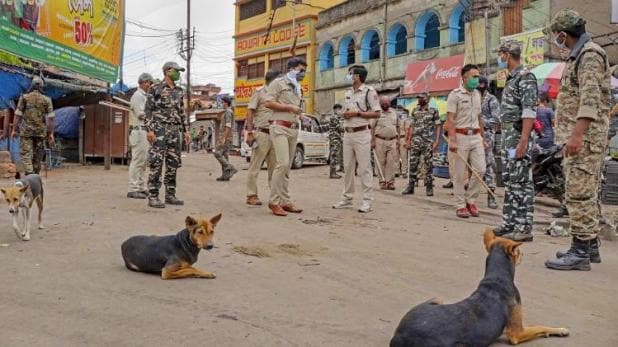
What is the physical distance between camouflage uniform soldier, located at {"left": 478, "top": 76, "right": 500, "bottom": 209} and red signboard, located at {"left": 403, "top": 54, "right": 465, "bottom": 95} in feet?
38.3

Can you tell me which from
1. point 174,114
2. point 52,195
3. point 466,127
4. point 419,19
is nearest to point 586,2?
point 419,19

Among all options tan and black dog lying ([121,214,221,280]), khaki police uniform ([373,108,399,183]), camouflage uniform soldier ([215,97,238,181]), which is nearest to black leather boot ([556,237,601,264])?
tan and black dog lying ([121,214,221,280])

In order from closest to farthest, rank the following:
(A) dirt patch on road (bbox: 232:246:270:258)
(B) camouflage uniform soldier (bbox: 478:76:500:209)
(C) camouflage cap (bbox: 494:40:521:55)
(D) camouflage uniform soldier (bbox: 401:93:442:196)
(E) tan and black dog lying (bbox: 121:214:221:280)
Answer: (E) tan and black dog lying (bbox: 121:214:221:280) < (A) dirt patch on road (bbox: 232:246:270:258) < (C) camouflage cap (bbox: 494:40:521:55) < (B) camouflage uniform soldier (bbox: 478:76:500:209) < (D) camouflage uniform soldier (bbox: 401:93:442:196)

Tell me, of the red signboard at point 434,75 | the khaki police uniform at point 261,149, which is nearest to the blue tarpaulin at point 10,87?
the khaki police uniform at point 261,149

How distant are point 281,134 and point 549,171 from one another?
3789 mm

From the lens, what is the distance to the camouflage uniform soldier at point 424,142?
35.4 feet

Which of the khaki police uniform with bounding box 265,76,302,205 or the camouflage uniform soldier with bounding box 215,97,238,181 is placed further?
the camouflage uniform soldier with bounding box 215,97,238,181

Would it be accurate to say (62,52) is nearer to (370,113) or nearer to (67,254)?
(370,113)

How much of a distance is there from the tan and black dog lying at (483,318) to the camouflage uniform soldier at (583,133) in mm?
1734

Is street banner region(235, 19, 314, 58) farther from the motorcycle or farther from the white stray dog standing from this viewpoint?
the white stray dog standing

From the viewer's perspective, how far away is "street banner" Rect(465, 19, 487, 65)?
21.0 m

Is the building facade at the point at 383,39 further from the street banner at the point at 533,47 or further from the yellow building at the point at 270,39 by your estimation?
the street banner at the point at 533,47

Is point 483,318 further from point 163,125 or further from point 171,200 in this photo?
point 171,200

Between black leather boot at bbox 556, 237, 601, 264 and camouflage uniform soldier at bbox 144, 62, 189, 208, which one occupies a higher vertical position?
camouflage uniform soldier at bbox 144, 62, 189, 208
